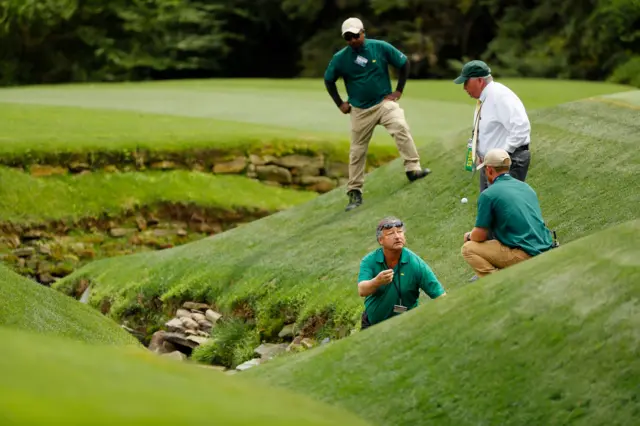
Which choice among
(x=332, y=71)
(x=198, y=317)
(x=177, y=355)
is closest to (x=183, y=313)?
(x=198, y=317)

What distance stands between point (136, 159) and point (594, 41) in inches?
906

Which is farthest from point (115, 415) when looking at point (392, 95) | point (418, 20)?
point (418, 20)

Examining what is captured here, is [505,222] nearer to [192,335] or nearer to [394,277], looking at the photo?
[394,277]

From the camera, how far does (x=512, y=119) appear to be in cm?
1397

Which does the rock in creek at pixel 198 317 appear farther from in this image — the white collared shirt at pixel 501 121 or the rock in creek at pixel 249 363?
the white collared shirt at pixel 501 121

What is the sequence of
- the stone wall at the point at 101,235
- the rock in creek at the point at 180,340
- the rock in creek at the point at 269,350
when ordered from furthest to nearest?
the stone wall at the point at 101,235, the rock in creek at the point at 180,340, the rock in creek at the point at 269,350

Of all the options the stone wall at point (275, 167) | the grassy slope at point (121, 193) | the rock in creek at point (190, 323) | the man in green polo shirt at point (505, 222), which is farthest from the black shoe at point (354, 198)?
the man in green polo shirt at point (505, 222)

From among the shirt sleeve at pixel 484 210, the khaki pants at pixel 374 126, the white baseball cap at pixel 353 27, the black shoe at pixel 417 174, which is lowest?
the black shoe at pixel 417 174

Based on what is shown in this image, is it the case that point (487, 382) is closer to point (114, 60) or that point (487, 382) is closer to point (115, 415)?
point (115, 415)

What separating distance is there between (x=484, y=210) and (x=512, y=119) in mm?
2908

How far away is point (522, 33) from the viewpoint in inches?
1831

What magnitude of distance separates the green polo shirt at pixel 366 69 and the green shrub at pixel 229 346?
12.2ft

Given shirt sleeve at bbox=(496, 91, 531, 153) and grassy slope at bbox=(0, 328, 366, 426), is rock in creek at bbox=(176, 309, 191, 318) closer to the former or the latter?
shirt sleeve at bbox=(496, 91, 531, 153)

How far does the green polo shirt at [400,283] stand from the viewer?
11.5 meters
